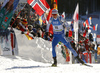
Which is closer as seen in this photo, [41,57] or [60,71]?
[60,71]

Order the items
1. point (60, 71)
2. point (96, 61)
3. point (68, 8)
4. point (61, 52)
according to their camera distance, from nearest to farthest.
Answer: point (60, 71) < point (61, 52) < point (96, 61) < point (68, 8)

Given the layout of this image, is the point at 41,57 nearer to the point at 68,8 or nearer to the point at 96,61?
the point at 96,61

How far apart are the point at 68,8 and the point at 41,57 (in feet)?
107

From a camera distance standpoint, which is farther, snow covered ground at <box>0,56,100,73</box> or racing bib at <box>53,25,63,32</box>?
racing bib at <box>53,25,63,32</box>

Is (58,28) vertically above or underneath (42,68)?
above

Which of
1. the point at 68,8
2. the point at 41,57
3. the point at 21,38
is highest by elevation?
the point at 68,8

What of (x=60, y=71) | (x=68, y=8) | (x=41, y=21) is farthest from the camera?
(x=68, y=8)

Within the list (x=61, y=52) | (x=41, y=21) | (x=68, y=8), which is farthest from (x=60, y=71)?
(x=68, y=8)

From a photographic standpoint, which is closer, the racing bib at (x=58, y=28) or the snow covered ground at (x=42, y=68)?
the snow covered ground at (x=42, y=68)

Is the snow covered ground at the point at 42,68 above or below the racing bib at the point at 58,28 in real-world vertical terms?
below

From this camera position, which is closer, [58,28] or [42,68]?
[42,68]

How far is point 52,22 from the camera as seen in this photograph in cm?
631

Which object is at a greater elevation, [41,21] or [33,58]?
[41,21]

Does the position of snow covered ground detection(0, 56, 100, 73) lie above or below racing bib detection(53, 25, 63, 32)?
below
